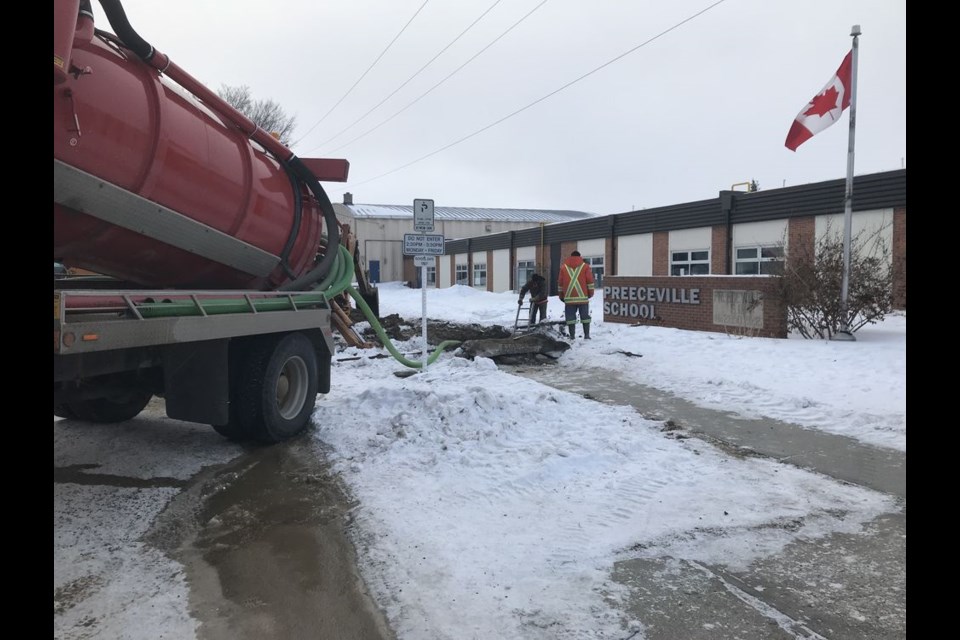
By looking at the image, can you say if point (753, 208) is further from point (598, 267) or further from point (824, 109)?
point (824, 109)

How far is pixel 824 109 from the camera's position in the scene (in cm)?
1263

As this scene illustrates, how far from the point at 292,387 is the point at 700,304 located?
10.5 meters

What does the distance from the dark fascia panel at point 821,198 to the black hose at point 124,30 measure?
15.5m

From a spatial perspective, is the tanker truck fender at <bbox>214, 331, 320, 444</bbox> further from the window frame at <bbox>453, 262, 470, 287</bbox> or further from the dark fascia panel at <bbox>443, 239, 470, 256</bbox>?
the window frame at <bbox>453, 262, 470, 287</bbox>

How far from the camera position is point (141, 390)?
233 inches

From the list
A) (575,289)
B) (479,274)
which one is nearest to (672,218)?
(575,289)

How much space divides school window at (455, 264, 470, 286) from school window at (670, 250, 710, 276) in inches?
714

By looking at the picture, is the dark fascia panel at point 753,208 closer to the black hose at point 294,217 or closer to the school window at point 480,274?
the school window at point 480,274

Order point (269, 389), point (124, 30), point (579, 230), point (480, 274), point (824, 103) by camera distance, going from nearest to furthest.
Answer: point (124, 30) → point (269, 389) → point (824, 103) → point (579, 230) → point (480, 274)

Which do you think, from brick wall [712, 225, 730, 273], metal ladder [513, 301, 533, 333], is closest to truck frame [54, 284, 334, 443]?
metal ladder [513, 301, 533, 333]

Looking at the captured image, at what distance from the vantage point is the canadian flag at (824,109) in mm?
12406
